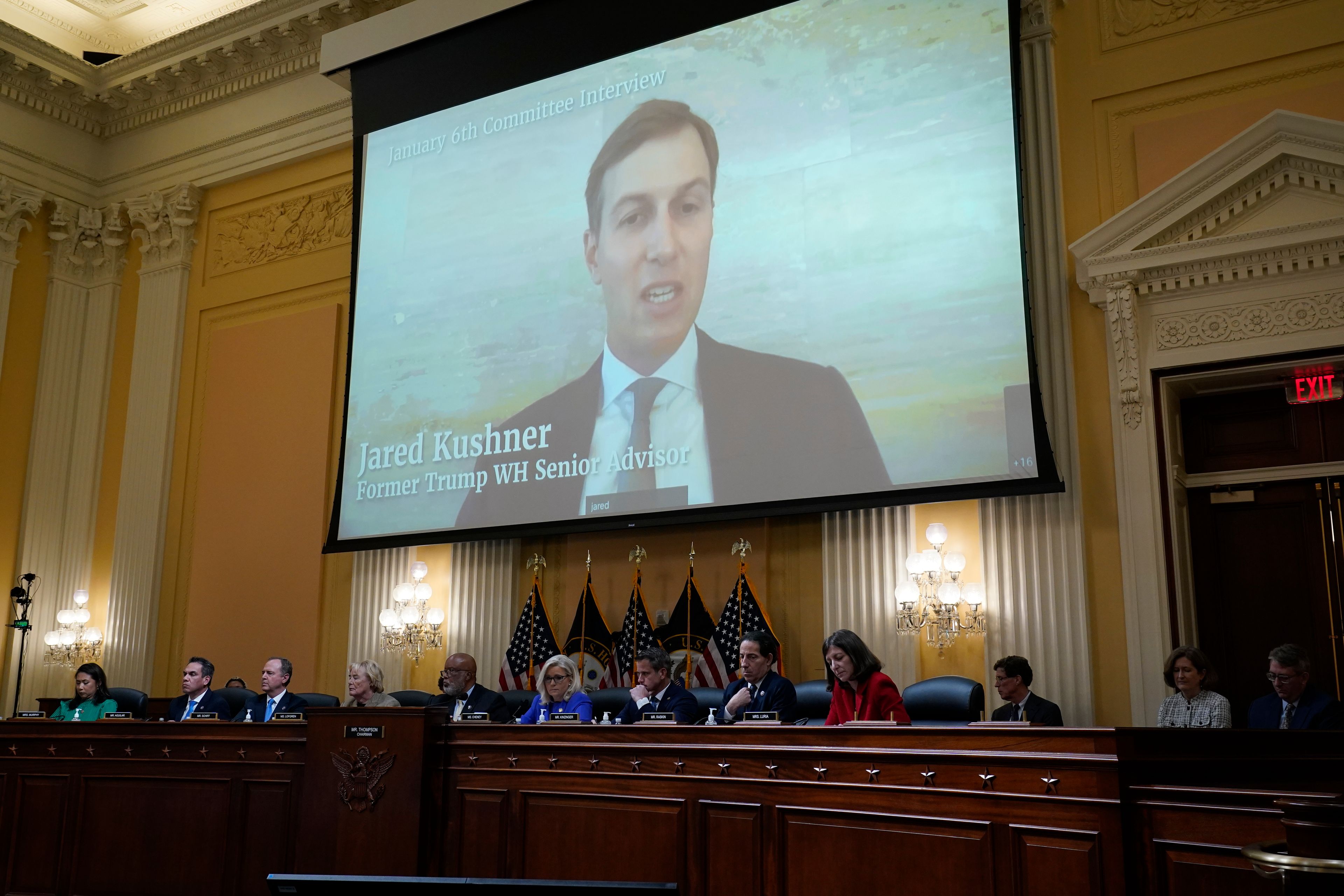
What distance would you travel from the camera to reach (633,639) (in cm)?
813

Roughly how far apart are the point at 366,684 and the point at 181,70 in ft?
24.1

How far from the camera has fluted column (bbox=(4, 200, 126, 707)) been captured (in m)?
11.1

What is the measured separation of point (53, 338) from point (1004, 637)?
9.53 m

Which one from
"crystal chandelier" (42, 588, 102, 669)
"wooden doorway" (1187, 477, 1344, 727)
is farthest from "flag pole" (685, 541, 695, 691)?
"crystal chandelier" (42, 588, 102, 669)

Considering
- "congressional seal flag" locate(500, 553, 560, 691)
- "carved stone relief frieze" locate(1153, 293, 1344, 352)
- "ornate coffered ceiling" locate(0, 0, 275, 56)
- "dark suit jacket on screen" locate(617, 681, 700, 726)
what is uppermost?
"ornate coffered ceiling" locate(0, 0, 275, 56)

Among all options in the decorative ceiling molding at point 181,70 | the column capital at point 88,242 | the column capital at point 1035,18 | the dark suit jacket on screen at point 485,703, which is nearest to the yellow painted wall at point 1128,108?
the column capital at point 1035,18

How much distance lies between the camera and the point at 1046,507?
6.91 meters

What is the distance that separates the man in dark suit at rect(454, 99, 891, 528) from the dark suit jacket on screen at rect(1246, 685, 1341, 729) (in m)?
2.27

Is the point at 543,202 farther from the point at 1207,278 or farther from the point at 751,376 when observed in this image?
the point at 1207,278

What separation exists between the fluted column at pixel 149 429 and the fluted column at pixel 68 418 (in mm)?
396

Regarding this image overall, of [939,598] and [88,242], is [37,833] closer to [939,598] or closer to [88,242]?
[939,598]

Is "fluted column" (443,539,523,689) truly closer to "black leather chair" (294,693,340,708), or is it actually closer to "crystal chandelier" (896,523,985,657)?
"black leather chair" (294,693,340,708)

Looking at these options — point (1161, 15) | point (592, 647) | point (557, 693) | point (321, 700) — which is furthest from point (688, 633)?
point (1161, 15)

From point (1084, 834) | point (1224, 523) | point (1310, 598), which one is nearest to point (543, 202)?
point (1224, 523)
